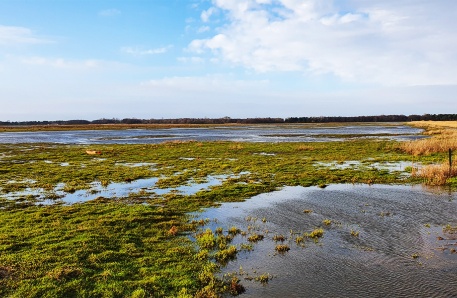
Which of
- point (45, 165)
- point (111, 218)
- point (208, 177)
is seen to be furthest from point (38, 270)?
point (45, 165)

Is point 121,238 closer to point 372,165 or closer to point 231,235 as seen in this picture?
point 231,235

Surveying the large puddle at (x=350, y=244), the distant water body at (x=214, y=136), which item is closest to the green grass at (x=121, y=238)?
the large puddle at (x=350, y=244)

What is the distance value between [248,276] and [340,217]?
7.70 meters

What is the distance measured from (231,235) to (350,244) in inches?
178

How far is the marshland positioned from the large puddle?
5 cm

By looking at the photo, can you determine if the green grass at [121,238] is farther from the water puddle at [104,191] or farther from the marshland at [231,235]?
the water puddle at [104,191]

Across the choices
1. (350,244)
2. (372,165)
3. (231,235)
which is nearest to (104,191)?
(231,235)

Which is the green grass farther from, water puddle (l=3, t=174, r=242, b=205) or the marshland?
water puddle (l=3, t=174, r=242, b=205)

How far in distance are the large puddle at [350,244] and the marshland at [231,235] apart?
0.05m

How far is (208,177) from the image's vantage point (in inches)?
1117

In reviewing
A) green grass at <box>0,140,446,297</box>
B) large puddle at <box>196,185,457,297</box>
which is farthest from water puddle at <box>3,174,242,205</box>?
large puddle at <box>196,185,457,297</box>

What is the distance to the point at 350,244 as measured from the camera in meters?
13.2

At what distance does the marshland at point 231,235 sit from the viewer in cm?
995

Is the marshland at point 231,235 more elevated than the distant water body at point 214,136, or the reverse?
the distant water body at point 214,136
